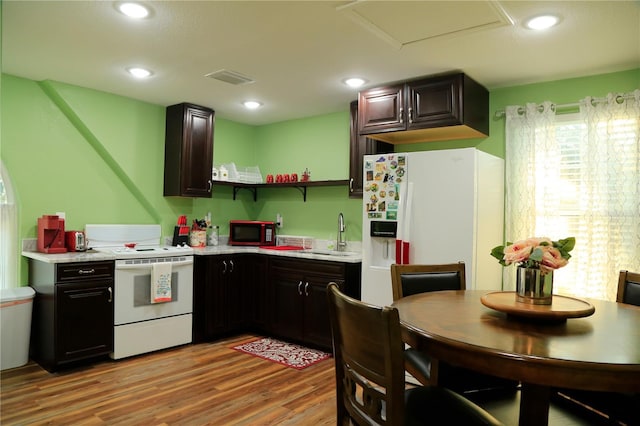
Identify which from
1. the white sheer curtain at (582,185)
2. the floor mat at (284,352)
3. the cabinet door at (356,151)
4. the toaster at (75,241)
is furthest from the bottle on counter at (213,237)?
the white sheer curtain at (582,185)

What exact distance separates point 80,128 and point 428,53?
3.19m

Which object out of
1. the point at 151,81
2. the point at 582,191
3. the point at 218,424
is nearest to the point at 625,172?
the point at 582,191

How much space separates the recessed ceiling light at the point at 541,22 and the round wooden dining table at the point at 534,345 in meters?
1.60

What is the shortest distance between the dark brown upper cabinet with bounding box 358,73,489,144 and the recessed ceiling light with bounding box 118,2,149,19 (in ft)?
6.39

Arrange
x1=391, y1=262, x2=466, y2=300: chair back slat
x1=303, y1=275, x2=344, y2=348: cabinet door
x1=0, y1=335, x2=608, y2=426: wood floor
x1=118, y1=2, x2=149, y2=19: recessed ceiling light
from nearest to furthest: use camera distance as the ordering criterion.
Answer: x1=118, y1=2, x2=149, y2=19: recessed ceiling light
x1=391, y1=262, x2=466, y2=300: chair back slat
x1=0, y1=335, x2=608, y2=426: wood floor
x1=303, y1=275, x2=344, y2=348: cabinet door

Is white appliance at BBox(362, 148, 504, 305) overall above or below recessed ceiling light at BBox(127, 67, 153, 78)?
below

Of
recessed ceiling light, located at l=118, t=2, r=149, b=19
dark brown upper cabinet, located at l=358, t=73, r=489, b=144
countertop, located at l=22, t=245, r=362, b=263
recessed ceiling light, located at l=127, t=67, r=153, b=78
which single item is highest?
recessed ceiling light, located at l=127, t=67, r=153, b=78

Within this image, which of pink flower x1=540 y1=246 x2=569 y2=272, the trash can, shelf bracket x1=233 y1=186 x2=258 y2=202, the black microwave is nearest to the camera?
pink flower x1=540 y1=246 x2=569 y2=272

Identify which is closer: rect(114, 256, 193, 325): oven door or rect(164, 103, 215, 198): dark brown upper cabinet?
rect(114, 256, 193, 325): oven door

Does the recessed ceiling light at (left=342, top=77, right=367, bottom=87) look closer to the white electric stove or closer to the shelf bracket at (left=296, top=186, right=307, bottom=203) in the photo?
the shelf bracket at (left=296, top=186, right=307, bottom=203)

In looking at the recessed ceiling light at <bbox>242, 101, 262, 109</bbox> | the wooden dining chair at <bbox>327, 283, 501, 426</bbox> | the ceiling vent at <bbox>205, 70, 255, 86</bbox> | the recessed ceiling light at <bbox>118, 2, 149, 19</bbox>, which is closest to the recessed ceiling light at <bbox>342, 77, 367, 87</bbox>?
the ceiling vent at <bbox>205, 70, 255, 86</bbox>

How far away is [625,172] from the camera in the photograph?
10.4 feet

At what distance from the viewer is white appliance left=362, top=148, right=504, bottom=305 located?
321cm

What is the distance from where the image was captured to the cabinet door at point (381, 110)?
3.66 m
